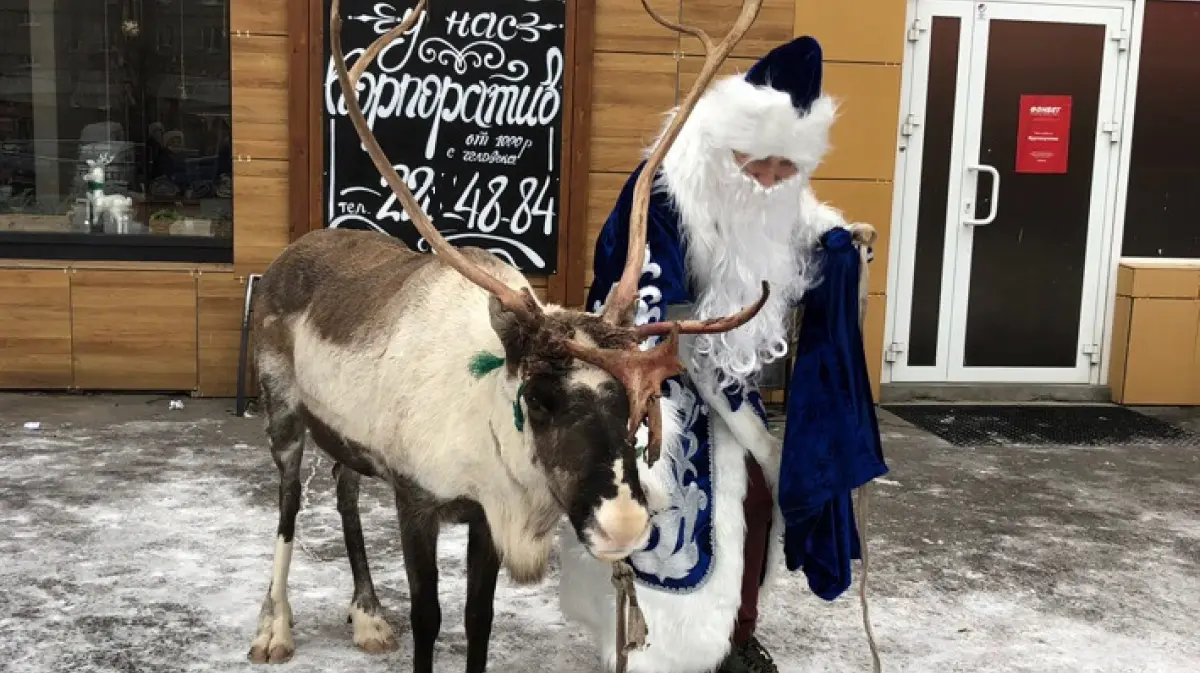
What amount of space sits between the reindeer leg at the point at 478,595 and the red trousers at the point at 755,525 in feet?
2.37

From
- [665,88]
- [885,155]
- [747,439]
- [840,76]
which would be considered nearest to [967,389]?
[885,155]

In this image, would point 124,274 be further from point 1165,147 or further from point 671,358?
point 1165,147

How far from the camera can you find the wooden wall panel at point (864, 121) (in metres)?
6.91

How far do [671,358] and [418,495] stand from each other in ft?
2.84

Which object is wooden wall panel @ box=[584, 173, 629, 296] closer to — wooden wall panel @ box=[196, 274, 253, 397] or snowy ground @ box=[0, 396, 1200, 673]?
wooden wall panel @ box=[196, 274, 253, 397]

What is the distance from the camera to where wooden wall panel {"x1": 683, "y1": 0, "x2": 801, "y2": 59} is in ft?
22.2

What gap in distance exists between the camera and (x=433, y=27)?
21.8ft

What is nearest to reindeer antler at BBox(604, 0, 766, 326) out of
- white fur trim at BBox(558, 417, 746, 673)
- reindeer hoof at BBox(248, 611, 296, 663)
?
white fur trim at BBox(558, 417, 746, 673)

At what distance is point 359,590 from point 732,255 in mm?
1651

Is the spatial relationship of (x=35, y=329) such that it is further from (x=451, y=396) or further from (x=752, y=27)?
(x=451, y=396)

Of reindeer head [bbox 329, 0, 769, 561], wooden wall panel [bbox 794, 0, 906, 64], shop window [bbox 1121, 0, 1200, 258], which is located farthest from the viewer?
shop window [bbox 1121, 0, 1200, 258]

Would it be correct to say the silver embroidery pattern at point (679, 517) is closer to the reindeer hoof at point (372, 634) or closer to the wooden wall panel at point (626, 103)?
the reindeer hoof at point (372, 634)

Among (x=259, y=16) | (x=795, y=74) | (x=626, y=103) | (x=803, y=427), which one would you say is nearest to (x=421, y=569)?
(x=803, y=427)

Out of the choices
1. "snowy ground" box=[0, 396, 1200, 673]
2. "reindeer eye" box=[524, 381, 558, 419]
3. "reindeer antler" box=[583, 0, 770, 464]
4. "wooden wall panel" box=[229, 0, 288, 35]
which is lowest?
"snowy ground" box=[0, 396, 1200, 673]
